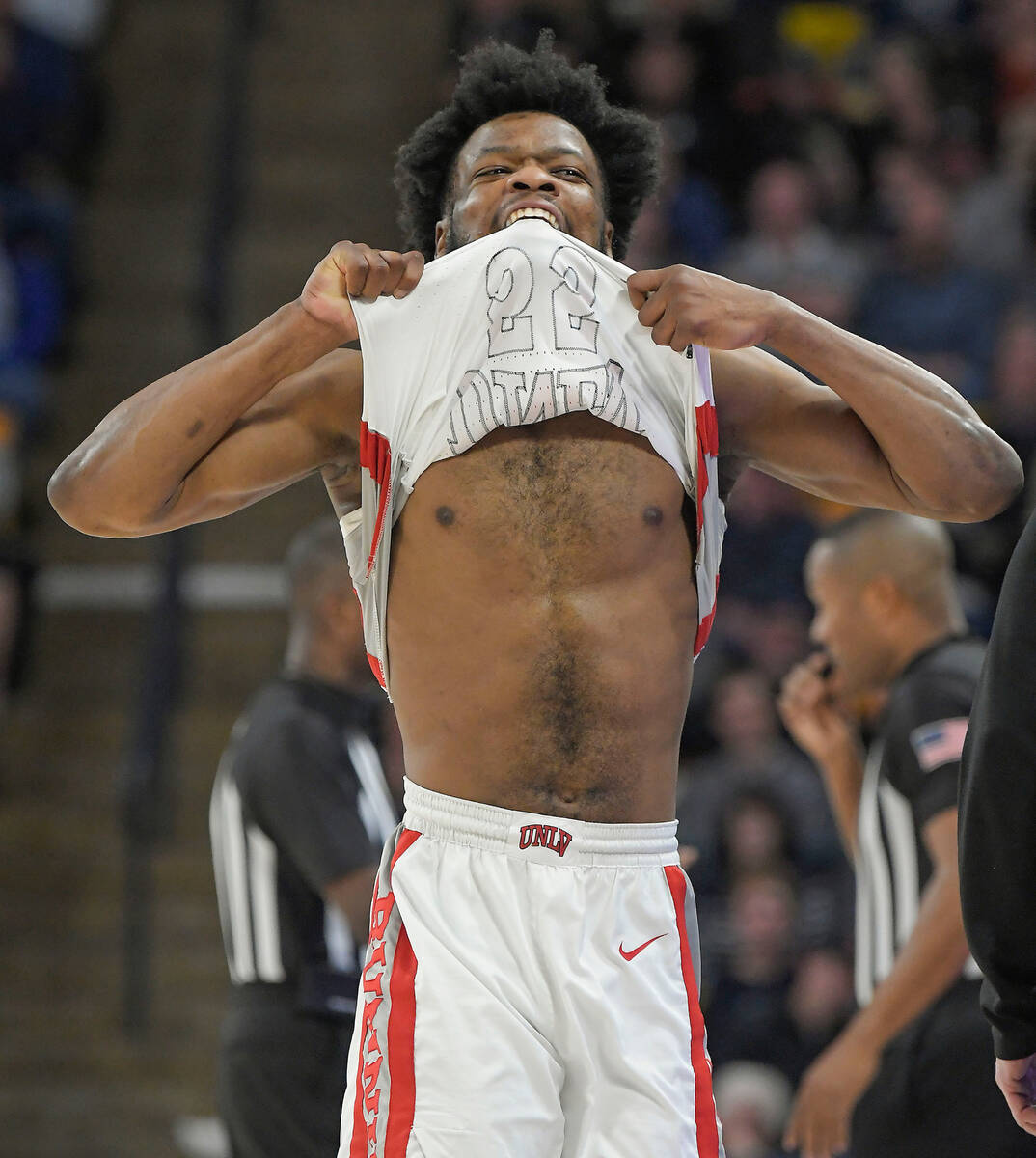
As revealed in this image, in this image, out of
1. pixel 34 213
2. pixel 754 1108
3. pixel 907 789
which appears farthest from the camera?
pixel 34 213

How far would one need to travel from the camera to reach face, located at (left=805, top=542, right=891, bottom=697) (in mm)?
3965

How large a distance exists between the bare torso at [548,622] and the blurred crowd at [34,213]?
486 cm

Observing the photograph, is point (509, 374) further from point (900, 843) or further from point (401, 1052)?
point (900, 843)

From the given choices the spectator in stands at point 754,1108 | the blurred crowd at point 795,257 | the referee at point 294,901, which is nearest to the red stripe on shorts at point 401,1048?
the referee at point 294,901

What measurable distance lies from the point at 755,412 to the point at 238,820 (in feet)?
6.25

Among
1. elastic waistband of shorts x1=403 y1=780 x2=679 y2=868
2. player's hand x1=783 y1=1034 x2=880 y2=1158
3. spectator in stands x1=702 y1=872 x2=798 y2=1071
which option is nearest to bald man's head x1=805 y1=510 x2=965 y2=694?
player's hand x1=783 y1=1034 x2=880 y2=1158

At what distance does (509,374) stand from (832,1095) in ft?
5.78

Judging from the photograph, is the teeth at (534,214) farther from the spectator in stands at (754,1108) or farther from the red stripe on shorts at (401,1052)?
the spectator in stands at (754,1108)

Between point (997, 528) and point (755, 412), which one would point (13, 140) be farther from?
point (755, 412)

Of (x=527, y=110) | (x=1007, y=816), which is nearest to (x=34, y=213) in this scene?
(x=527, y=110)

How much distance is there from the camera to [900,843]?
12.1ft

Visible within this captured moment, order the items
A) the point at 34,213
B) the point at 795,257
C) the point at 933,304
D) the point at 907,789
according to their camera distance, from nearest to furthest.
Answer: the point at 907,789 < the point at 933,304 < the point at 795,257 < the point at 34,213

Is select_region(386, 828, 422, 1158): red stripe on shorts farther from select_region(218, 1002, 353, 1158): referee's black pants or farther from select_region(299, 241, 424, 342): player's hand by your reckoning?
select_region(218, 1002, 353, 1158): referee's black pants

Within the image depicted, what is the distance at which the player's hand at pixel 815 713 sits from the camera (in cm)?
394
